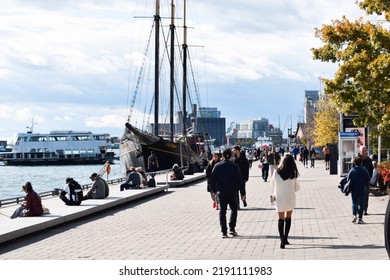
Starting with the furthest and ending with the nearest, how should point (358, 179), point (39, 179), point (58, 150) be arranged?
point (58, 150), point (39, 179), point (358, 179)

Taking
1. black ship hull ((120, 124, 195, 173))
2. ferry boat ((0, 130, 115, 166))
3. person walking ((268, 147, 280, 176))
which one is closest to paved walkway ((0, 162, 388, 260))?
person walking ((268, 147, 280, 176))

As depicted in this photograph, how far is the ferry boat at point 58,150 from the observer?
480 feet

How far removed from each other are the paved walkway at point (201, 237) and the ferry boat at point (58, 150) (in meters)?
126

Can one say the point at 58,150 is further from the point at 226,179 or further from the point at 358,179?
Result: the point at 226,179

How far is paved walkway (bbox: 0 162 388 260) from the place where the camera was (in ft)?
40.4

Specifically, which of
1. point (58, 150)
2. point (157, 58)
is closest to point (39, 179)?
point (157, 58)

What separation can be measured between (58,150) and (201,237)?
138141 millimetres

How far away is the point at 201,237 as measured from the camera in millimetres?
14758

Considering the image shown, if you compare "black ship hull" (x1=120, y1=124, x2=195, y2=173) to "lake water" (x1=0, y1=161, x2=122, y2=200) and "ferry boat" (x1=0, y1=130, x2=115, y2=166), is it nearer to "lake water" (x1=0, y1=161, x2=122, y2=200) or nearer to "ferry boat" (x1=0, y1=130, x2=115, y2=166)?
"lake water" (x1=0, y1=161, x2=122, y2=200)

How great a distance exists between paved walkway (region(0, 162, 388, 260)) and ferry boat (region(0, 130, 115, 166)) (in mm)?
125530
